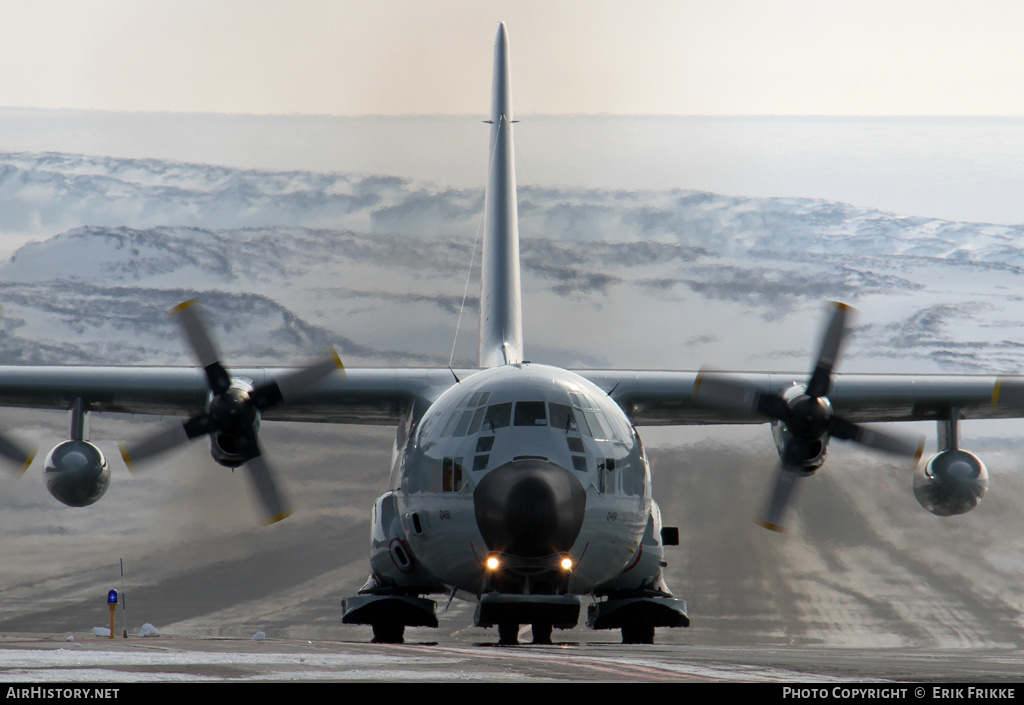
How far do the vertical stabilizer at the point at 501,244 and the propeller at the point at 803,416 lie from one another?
4.51 meters

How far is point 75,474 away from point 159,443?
268cm

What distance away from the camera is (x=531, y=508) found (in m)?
12.5

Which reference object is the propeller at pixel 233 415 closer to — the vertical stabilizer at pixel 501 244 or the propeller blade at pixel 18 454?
the propeller blade at pixel 18 454

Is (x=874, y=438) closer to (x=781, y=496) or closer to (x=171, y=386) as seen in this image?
(x=781, y=496)

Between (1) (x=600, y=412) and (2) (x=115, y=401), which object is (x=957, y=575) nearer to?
(1) (x=600, y=412)

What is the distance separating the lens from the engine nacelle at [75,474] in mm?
19688

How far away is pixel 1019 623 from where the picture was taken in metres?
37.2

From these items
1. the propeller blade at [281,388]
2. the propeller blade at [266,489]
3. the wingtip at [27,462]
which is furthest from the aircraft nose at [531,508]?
the wingtip at [27,462]

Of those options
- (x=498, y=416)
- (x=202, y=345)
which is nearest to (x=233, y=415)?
(x=202, y=345)

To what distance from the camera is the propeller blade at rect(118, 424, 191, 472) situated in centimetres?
1803

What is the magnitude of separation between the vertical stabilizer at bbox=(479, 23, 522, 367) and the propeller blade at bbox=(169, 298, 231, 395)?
5.49 m
